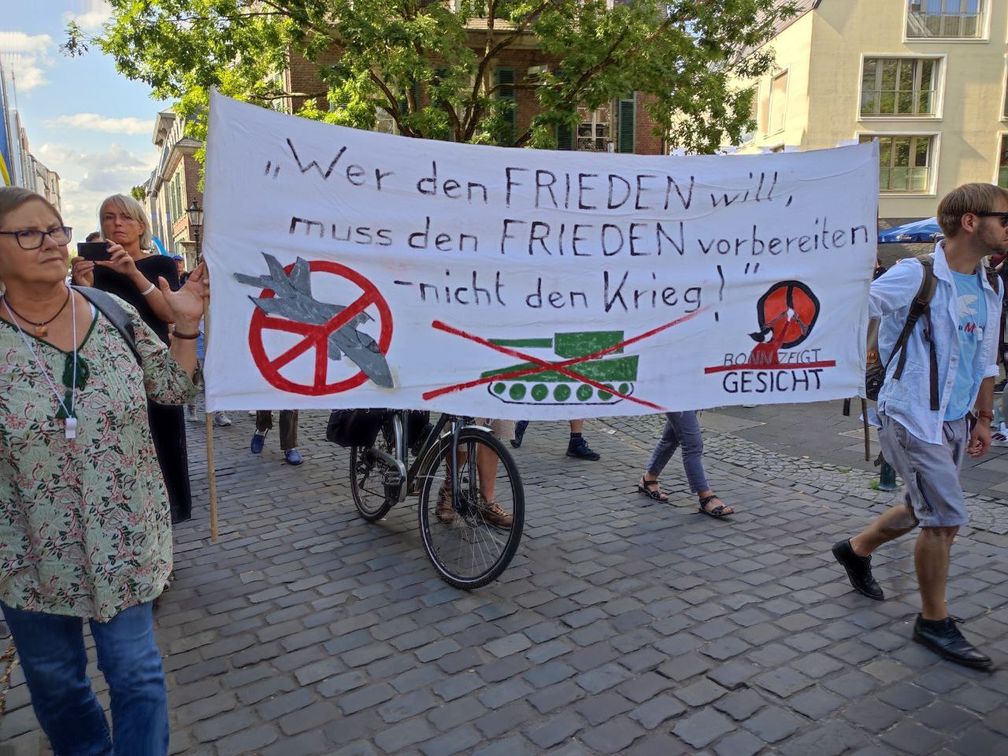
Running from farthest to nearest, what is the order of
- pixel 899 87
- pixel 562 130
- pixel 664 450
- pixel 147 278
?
pixel 899 87 < pixel 562 130 < pixel 664 450 < pixel 147 278

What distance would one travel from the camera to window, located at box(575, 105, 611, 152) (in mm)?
21859

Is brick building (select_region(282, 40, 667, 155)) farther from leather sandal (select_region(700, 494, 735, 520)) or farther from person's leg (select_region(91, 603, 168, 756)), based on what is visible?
person's leg (select_region(91, 603, 168, 756))

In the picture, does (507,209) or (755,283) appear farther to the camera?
(755,283)

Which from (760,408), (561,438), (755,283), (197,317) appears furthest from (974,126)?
(197,317)

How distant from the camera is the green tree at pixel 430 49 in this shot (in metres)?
11.7

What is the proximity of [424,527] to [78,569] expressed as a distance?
7.29 ft

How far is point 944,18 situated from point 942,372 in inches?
1315

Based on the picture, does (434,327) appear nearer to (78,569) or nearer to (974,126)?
(78,569)

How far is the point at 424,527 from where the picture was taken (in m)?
4.08

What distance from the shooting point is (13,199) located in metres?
2.00

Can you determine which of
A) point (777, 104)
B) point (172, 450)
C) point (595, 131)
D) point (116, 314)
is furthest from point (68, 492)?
point (777, 104)

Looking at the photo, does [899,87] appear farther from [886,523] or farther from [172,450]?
[172,450]

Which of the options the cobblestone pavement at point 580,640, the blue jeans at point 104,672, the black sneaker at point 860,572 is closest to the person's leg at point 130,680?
the blue jeans at point 104,672

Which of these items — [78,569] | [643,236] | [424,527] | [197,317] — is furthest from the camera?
[424,527]
